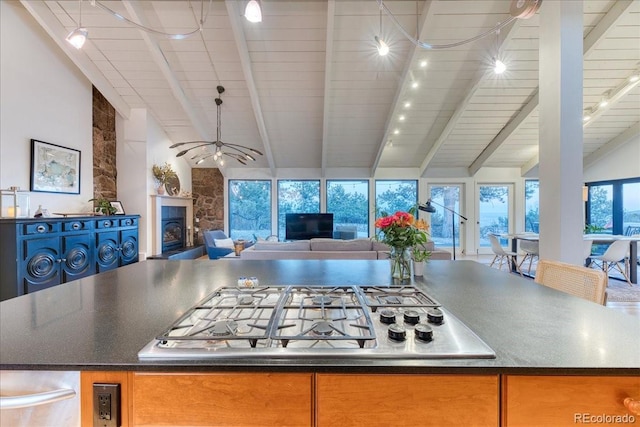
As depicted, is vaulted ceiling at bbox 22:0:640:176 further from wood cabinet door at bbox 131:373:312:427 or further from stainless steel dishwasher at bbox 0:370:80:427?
wood cabinet door at bbox 131:373:312:427

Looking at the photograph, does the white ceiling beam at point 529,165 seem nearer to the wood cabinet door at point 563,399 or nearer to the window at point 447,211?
the window at point 447,211

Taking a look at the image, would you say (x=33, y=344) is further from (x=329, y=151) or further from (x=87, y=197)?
(x=329, y=151)

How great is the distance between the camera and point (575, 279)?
4.74ft

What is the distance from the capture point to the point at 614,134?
6.04m

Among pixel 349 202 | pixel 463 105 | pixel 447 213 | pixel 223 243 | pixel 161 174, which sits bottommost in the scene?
pixel 223 243

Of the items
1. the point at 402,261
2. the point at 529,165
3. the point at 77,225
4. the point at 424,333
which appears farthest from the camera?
the point at 529,165

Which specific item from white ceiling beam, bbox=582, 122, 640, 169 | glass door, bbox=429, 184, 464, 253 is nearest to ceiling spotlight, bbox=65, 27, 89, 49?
glass door, bbox=429, 184, 464, 253

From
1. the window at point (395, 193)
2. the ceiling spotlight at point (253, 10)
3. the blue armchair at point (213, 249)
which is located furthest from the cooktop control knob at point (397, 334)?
the window at point (395, 193)

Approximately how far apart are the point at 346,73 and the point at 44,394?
15.9 ft

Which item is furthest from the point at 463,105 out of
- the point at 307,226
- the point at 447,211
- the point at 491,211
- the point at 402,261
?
the point at 402,261

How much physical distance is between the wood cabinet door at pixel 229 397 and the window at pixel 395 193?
Result: 7091 millimetres

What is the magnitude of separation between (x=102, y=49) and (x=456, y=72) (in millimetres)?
5384
